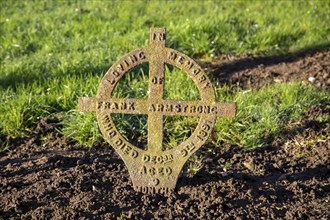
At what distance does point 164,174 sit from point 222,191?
365 millimetres

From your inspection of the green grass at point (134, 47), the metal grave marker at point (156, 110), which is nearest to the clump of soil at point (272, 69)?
the green grass at point (134, 47)

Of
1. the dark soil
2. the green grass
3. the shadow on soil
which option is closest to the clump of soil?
the shadow on soil

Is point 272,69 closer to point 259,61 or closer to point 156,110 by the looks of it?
point 259,61

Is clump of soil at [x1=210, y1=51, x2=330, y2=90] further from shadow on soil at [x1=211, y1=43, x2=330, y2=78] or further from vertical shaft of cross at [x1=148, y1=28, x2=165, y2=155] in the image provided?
vertical shaft of cross at [x1=148, y1=28, x2=165, y2=155]

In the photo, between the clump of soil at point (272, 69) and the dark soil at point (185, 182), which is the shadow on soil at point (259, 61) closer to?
the clump of soil at point (272, 69)

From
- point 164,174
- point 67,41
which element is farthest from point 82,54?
point 164,174

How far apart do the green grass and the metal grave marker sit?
0.79 metres

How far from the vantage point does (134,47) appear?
577cm

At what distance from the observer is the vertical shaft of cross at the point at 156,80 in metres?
3.16

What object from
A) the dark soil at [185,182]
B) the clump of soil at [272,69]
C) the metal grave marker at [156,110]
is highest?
the clump of soil at [272,69]

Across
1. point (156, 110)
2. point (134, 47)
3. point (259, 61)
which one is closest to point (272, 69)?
point (259, 61)

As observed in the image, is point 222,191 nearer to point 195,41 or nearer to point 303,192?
point 303,192

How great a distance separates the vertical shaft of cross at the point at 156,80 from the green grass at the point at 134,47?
2.60 ft

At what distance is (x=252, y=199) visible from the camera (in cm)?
321
